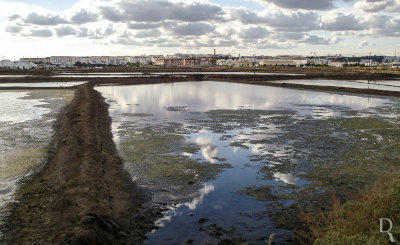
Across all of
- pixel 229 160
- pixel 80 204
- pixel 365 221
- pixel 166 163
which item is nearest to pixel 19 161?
pixel 166 163

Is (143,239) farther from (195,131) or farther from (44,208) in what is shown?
(195,131)

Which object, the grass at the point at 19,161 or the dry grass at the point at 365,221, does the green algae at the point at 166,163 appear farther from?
the dry grass at the point at 365,221

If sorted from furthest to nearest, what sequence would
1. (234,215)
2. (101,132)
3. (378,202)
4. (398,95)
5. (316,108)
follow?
(398,95) < (316,108) < (101,132) < (234,215) < (378,202)

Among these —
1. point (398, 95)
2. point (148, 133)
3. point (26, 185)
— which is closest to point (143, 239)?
point (26, 185)

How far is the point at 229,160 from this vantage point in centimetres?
1388

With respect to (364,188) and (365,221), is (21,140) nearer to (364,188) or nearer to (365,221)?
(364,188)

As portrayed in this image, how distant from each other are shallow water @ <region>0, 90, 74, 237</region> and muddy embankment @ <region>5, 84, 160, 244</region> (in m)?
0.46

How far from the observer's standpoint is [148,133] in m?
18.9

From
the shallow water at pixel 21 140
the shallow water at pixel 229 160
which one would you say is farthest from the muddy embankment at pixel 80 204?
the shallow water at pixel 229 160

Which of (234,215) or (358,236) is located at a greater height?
(358,236)

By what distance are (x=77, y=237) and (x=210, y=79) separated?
2583 inches

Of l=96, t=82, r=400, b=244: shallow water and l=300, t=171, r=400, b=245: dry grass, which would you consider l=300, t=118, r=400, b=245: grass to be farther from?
l=96, t=82, r=400, b=244: shallow water

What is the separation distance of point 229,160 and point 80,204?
20.9 feet

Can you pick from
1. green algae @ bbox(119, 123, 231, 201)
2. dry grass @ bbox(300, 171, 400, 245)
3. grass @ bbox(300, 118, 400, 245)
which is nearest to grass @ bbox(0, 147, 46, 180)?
green algae @ bbox(119, 123, 231, 201)
